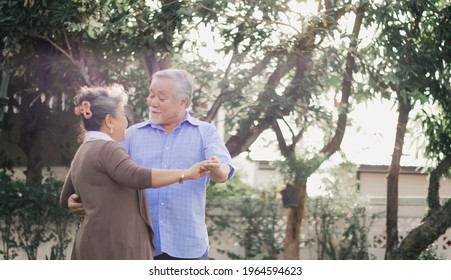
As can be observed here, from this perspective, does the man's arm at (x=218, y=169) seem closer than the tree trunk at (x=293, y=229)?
Yes

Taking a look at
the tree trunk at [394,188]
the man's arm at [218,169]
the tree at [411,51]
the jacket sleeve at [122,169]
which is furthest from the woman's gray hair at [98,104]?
the tree trunk at [394,188]

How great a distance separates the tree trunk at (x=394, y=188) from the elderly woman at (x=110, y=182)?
7051 mm

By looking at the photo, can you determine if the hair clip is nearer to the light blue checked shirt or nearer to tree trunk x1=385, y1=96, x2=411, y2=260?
the light blue checked shirt

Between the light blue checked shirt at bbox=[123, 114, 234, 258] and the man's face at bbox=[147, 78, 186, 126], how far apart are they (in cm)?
9

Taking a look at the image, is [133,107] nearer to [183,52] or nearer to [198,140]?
[183,52]

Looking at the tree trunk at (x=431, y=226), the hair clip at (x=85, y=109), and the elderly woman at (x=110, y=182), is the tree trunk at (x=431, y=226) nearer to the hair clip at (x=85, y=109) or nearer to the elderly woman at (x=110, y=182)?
the elderly woman at (x=110, y=182)

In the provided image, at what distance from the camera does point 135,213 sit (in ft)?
13.3

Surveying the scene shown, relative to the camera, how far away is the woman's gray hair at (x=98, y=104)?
4070 mm

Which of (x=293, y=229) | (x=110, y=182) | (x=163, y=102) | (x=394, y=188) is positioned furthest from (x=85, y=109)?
(x=394, y=188)

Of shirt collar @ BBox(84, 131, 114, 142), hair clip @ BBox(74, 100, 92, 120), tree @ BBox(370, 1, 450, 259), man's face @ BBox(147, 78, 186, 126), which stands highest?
tree @ BBox(370, 1, 450, 259)

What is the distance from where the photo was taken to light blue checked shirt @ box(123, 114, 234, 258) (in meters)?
4.40

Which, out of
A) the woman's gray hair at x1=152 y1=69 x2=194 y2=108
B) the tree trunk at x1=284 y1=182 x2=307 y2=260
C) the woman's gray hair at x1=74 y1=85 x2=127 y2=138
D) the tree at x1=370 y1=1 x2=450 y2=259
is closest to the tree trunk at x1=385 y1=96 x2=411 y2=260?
the tree at x1=370 y1=1 x2=450 y2=259

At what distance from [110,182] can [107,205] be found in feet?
0.36

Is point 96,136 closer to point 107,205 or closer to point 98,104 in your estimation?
point 98,104
